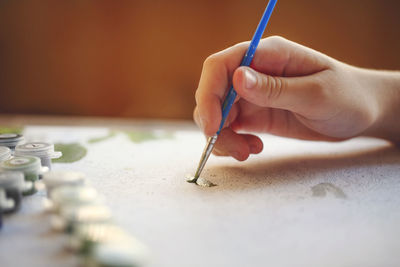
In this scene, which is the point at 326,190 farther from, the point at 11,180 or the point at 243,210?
the point at 11,180

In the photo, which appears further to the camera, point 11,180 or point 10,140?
point 10,140

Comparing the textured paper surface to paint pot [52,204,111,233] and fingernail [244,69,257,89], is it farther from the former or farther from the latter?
fingernail [244,69,257,89]

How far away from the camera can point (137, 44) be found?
1508mm

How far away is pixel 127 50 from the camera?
1.51 metres

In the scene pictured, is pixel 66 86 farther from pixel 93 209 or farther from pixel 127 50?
pixel 93 209

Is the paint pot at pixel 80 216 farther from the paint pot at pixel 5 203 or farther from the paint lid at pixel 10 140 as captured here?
the paint lid at pixel 10 140

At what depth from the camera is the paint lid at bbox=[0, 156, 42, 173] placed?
0.43 m

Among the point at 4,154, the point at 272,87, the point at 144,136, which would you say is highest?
the point at 272,87

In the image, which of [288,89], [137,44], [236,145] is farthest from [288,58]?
[137,44]

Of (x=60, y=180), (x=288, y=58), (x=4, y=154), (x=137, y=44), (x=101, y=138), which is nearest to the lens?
(x=60, y=180)

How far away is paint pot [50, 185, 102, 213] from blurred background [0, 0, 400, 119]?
1.18 m

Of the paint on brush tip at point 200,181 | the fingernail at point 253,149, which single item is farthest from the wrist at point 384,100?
the paint on brush tip at point 200,181

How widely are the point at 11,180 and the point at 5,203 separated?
0.03 m

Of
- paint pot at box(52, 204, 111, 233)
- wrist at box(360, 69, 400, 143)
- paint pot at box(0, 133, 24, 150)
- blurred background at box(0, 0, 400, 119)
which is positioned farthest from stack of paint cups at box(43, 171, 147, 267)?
blurred background at box(0, 0, 400, 119)
